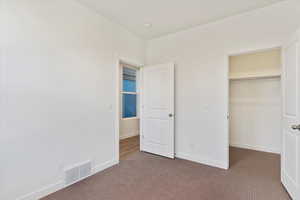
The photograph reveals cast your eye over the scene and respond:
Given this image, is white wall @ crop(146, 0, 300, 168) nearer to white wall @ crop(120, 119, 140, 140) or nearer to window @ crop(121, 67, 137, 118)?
window @ crop(121, 67, 137, 118)

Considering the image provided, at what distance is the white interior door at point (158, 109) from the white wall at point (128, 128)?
1436 millimetres

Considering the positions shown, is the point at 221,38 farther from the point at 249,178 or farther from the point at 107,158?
the point at 107,158

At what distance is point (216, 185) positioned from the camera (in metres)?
2.23

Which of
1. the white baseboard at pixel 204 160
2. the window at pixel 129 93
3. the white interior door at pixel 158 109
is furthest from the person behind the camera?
the window at pixel 129 93

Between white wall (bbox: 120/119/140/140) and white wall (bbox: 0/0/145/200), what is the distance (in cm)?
208

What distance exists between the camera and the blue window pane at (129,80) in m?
5.20

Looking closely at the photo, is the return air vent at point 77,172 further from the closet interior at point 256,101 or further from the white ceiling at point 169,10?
the closet interior at point 256,101

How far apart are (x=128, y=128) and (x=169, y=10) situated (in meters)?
3.81

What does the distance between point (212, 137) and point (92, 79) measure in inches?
97.7

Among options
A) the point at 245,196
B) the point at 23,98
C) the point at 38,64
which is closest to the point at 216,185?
the point at 245,196

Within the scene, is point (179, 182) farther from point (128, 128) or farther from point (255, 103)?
point (128, 128)

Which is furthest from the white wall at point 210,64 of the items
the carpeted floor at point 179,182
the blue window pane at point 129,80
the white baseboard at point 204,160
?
the blue window pane at point 129,80

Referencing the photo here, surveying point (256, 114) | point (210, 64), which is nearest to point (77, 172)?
point (210, 64)

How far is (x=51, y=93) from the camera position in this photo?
2.05m
